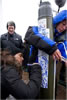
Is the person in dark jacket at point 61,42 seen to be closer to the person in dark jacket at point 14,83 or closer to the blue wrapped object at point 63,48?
the blue wrapped object at point 63,48

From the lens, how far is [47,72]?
569mm

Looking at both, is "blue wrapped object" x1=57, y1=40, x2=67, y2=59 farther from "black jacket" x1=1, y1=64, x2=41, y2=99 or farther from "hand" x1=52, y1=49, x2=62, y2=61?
"black jacket" x1=1, y1=64, x2=41, y2=99

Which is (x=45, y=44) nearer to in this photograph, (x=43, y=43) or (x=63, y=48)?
(x=43, y=43)

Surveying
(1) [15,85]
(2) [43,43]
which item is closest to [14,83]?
(1) [15,85]

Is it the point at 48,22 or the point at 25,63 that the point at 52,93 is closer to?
the point at 25,63

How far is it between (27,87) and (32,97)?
0.18ft

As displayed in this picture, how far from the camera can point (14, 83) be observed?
1.56 ft

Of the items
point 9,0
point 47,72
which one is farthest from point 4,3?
point 47,72

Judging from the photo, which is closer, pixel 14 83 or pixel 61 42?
pixel 14 83

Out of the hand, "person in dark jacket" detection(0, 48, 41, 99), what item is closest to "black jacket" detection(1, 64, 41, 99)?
"person in dark jacket" detection(0, 48, 41, 99)

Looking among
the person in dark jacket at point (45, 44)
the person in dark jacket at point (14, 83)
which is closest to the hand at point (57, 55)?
the person in dark jacket at point (45, 44)

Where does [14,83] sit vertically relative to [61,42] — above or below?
below

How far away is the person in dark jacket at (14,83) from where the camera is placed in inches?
18.7

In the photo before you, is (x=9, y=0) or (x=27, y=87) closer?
(x=27, y=87)
